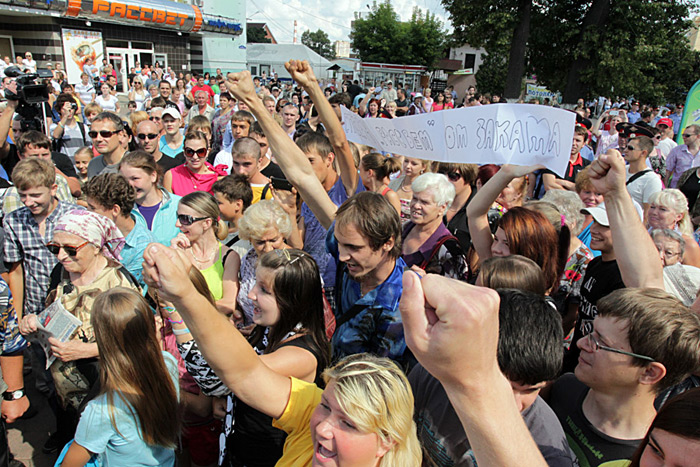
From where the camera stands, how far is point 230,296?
9.84ft

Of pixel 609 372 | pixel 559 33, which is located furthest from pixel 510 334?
pixel 559 33

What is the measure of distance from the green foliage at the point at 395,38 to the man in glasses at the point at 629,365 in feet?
189

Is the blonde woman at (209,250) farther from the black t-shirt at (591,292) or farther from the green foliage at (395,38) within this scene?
the green foliage at (395,38)

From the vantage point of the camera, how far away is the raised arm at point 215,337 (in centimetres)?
130

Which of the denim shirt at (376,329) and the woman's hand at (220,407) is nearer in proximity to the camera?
the denim shirt at (376,329)

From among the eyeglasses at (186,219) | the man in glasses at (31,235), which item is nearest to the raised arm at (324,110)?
the eyeglasses at (186,219)

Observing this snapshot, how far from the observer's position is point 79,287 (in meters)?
2.57

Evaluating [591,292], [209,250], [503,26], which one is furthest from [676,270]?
[503,26]

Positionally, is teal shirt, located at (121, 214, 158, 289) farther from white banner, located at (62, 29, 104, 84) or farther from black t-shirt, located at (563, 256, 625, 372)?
white banner, located at (62, 29, 104, 84)

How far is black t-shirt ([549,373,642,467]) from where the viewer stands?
1.53 meters

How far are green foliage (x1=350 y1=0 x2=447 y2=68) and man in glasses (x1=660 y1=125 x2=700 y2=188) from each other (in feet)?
169

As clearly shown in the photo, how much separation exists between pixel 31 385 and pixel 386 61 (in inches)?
2279

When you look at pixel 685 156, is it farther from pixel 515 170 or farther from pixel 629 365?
pixel 629 365

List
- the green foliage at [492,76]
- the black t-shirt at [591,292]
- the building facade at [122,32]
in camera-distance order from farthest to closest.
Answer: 1. the green foliage at [492,76]
2. the building facade at [122,32]
3. the black t-shirt at [591,292]
